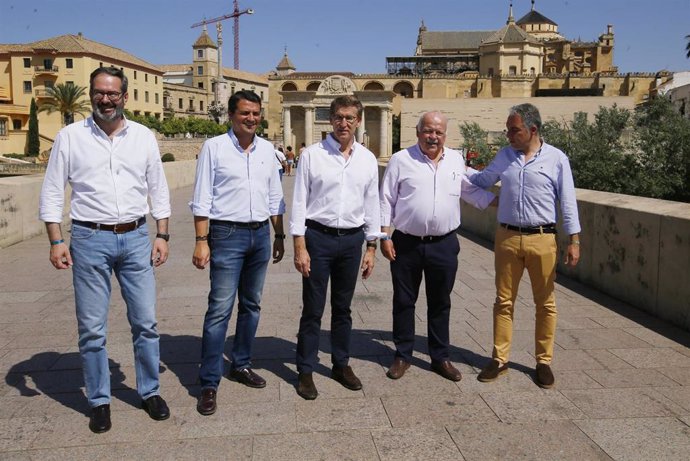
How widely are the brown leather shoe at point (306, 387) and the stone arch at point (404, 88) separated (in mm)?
77676

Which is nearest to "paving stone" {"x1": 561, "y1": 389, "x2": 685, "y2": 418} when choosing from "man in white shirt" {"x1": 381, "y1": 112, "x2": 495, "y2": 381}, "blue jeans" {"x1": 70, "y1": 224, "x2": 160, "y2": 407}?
"man in white shirt" {"x1": 381, "y1": 112, "x2": 495, "y2": 381}

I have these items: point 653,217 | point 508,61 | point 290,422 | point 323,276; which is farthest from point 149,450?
point 508,61

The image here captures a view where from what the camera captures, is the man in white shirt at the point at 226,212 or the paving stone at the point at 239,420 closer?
the paving stone at the point at 239,420

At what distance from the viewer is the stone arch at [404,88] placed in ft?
260

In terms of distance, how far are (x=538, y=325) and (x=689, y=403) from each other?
0.97 meters

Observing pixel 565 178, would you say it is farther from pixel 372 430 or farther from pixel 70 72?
pixel 70 72

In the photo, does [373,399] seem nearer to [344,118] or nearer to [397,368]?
[397,368]

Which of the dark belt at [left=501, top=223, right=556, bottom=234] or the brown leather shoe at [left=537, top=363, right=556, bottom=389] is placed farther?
the dark belt at [left=501, top=223, right=556, bottom=234]

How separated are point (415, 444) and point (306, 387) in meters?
0.90

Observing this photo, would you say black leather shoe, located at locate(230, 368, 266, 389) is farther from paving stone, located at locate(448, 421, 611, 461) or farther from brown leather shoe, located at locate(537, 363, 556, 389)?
brown leather shoe, located at locate(537, 363, 556, 389)

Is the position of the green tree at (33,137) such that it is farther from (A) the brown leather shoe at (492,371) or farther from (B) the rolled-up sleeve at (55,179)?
(A) the brown leather shoe at (492,371)

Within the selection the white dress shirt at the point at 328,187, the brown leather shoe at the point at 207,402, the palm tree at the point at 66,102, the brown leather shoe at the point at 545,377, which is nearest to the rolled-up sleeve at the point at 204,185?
the white dress shirt at the point at 328,187

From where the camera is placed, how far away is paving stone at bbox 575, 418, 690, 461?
312 centimetres

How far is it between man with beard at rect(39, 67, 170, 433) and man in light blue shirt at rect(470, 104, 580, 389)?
2.26 meters
